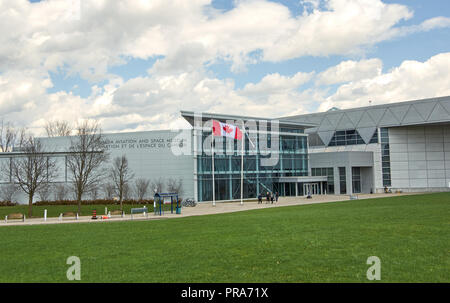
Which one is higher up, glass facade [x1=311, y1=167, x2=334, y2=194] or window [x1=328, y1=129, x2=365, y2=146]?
window [x1=328, y1=129, x2=365, y2=146]

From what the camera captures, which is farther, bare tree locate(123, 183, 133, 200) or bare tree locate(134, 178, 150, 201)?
bare tree locate(134, 178, 150, 201)

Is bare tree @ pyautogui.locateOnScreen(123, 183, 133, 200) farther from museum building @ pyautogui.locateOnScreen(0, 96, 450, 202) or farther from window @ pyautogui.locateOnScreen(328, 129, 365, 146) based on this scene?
window @ pyautogui.locateOnScreen(328, 129, 365, 146)

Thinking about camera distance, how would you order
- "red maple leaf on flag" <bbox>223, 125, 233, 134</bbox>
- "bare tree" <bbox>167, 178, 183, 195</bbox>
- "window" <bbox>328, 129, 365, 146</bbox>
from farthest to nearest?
"window" <bbox>328, 129, 365, 146</bbox>
"bare tree" <bbox>167, 178, 183, 195</bbox>
"red maple leaf on flag" <bbox>223, 125, 233, 134</bbox>

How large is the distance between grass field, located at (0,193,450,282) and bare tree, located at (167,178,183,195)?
35061mm

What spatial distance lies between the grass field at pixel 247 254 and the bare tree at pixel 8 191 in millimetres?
45030

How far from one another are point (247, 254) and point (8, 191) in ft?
186

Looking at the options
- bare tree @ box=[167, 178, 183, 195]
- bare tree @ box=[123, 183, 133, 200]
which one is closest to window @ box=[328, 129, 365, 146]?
bare tree @ box=[167, 178, 183, 195]

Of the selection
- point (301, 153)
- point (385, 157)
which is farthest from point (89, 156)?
point (385, 157)

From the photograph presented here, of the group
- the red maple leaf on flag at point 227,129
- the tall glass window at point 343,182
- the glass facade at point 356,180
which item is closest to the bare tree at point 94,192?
the red maple leaf on flag at point 227,129

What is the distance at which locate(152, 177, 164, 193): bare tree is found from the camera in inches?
2219

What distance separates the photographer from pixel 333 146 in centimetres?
7538

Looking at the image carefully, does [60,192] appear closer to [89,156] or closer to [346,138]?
[89,156]
